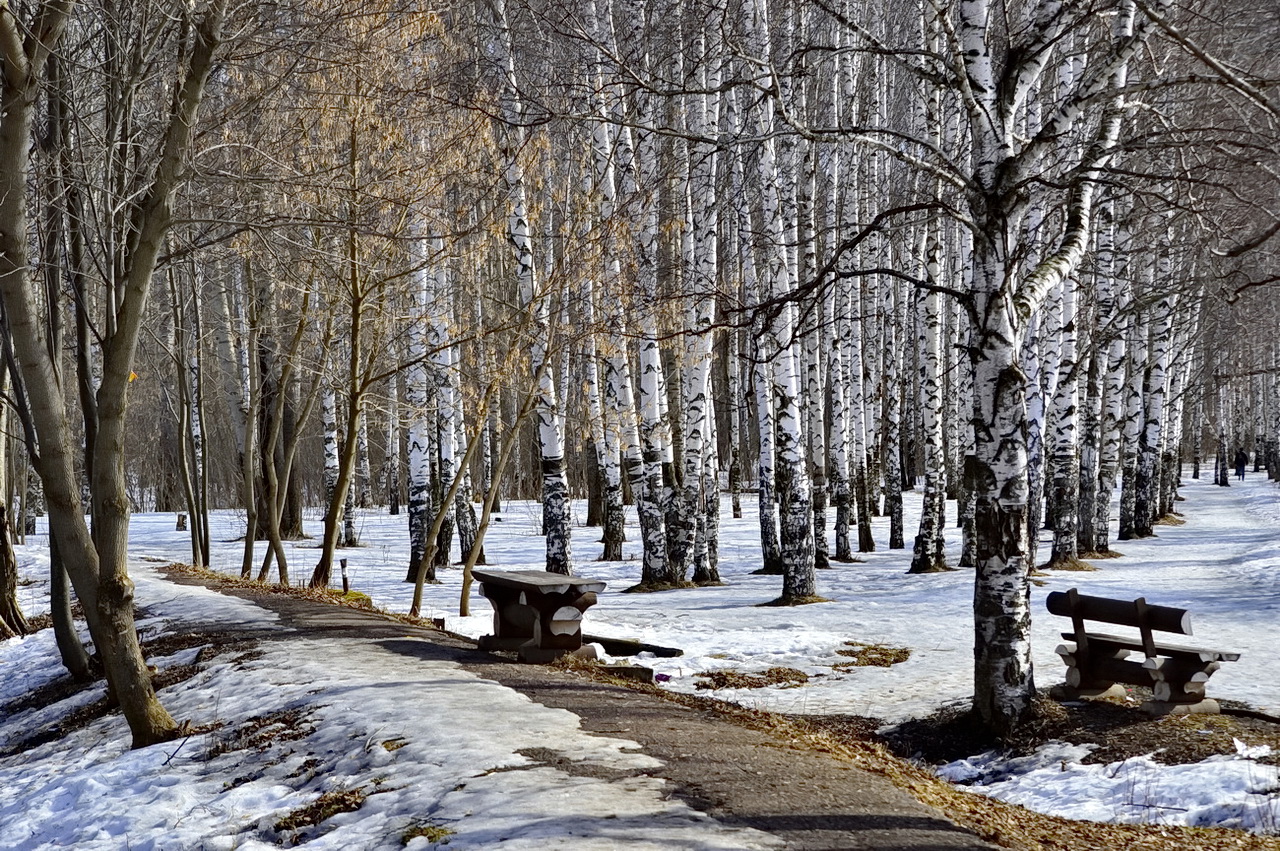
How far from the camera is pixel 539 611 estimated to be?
8.65 m

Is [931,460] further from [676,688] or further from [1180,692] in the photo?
[1180,692]

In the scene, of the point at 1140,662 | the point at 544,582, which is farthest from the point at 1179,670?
the point at 544,582

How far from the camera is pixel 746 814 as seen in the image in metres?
4.81

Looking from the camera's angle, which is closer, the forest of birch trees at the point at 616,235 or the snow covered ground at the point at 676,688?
the snow covered ground at the point at 676,688

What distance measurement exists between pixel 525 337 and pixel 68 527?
569cm

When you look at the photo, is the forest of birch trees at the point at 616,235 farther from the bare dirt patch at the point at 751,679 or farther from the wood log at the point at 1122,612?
the bare dirt patch at the point at 751,679

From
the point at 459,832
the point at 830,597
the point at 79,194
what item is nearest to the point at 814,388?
the point at 830,597

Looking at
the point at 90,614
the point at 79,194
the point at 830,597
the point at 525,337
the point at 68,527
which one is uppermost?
the point at 79,194

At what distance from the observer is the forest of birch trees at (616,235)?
750 cm

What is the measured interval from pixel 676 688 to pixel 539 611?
60.4 inches

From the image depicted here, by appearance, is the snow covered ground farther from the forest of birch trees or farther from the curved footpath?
the forest of birch trees

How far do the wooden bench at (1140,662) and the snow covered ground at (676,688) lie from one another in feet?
2.70

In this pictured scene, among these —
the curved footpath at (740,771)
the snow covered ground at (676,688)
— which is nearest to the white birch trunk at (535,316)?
the snow covered ground at (676,688)

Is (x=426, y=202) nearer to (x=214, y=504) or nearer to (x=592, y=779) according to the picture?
(x=592, y=779)
